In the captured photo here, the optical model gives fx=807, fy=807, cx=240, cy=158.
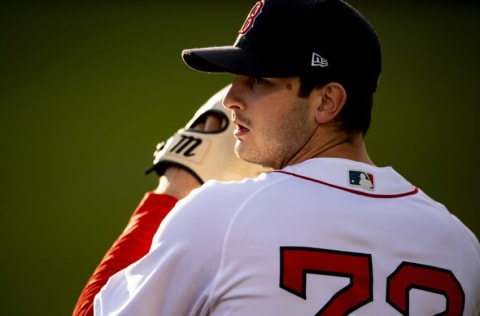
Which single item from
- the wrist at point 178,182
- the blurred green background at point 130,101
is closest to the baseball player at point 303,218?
the wrist at point 178,182

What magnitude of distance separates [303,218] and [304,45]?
309 mm

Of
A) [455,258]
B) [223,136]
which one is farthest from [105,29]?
[455,258]

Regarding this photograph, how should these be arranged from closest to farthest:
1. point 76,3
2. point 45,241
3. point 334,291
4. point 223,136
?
point 334,291, point 223,136, point 45,241, point 76,3

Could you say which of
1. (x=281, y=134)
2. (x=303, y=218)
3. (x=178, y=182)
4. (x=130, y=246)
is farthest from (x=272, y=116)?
(x=178, y=182)

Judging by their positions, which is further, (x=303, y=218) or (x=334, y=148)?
(x=334, y=148)

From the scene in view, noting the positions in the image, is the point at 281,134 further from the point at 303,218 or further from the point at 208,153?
the point at 208,153

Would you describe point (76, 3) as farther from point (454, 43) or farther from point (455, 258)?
point (455, 258)

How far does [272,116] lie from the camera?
1.35 metres

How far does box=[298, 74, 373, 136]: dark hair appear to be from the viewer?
1.33 metres

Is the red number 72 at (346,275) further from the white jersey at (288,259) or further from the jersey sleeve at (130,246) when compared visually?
the jersey sleeve at (130,246)

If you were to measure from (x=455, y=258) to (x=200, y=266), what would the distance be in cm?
41

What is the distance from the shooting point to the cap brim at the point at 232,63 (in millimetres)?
1308

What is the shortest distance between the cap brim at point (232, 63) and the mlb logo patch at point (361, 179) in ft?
0.64

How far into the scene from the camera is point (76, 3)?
4121 millimetres
